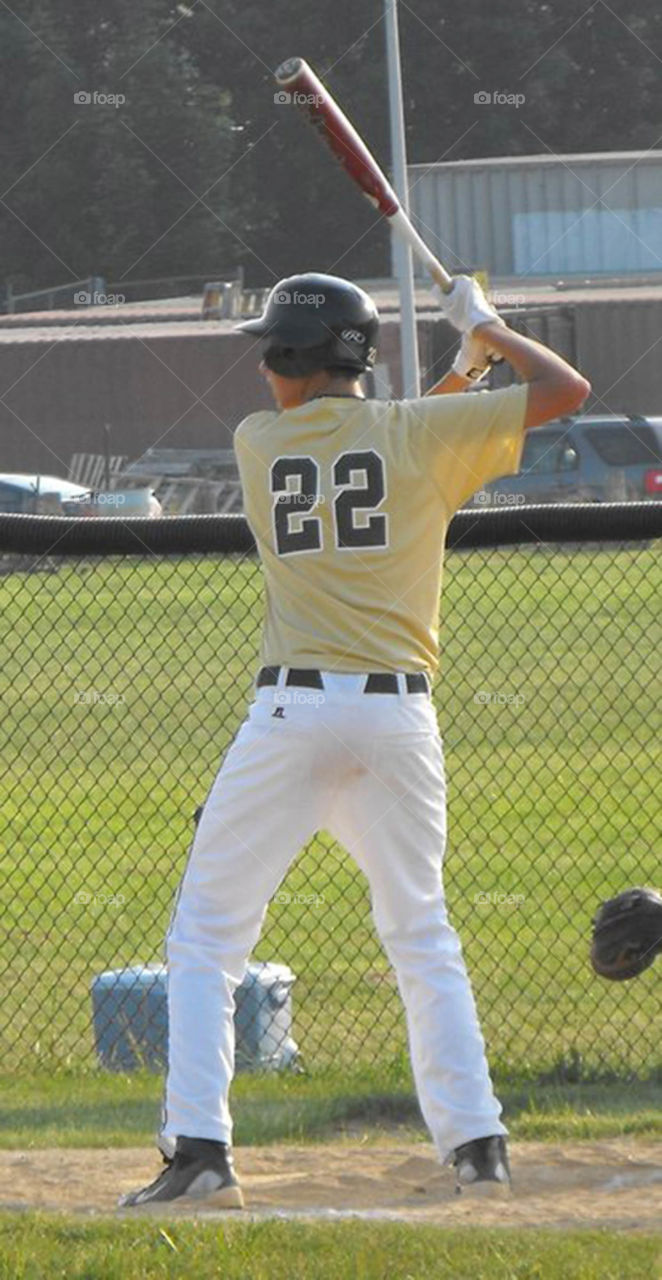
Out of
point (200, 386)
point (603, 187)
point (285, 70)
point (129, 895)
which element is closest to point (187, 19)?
point (603, 187)

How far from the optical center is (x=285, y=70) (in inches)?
199

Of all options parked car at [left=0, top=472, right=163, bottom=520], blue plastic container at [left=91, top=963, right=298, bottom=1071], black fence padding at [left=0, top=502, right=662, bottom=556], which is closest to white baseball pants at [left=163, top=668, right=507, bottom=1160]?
black fence padding at [left=0, top=502, right=662, bottom=556]

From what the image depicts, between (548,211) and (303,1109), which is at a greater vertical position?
(548,211)

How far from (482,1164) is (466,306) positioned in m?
1.82

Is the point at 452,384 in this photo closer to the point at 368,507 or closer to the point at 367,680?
the point at 368,507

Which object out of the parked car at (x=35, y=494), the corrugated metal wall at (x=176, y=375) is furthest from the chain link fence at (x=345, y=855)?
the corrugated metal wall at (x=176, y=375)

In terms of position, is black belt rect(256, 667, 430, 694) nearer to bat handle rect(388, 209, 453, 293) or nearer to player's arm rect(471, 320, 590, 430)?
player's arm rect(471, 320, 590, 430)

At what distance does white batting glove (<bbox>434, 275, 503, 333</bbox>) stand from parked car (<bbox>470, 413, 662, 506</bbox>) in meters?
21.6

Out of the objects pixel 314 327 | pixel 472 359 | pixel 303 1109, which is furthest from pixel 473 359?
pixel 303 1109

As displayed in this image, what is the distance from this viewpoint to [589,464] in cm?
2734

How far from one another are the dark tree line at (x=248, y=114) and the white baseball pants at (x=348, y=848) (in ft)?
165

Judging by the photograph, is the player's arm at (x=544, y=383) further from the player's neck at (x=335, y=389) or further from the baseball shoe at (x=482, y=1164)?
the baseball shoe at (x=482, y=1164)

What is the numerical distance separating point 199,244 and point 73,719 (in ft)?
142

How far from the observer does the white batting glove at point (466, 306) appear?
16.4 feet
